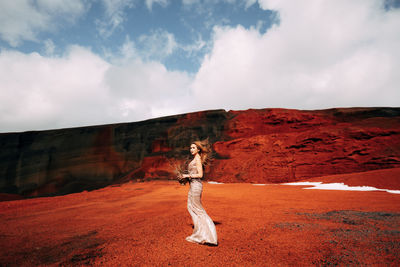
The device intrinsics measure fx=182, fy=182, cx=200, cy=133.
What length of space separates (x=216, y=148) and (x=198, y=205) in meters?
17.5

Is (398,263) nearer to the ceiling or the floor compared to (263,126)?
nearer to the floor

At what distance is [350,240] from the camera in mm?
3006

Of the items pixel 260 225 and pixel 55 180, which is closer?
pixel 260 225

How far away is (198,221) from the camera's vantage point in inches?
131

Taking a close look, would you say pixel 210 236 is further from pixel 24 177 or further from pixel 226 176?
pixel 24 177

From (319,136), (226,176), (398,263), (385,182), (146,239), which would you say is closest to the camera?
(398,263)

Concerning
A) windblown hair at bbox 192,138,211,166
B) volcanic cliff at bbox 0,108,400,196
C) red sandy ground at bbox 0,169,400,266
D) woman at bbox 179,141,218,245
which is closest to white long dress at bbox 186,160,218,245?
woman at bbox 179,141,218,245

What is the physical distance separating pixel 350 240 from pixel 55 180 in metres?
27.3

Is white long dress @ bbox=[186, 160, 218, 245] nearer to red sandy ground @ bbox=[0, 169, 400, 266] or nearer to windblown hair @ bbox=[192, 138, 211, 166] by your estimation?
red sandy ground @ bbox=[0, 169, 400, 266]

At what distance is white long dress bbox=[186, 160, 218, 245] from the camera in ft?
10.2

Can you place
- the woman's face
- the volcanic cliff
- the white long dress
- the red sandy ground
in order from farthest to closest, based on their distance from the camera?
the volcanic cliff, the woman's face, the white long dress, the red sandy ground

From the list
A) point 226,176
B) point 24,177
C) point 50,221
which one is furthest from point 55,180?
point 50,221

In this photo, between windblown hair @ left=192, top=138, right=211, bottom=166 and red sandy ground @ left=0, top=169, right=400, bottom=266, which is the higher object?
windblown hair @ left=192, top=138, right=211, bottom=166

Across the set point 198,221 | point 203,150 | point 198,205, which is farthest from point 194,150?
point 198,221
